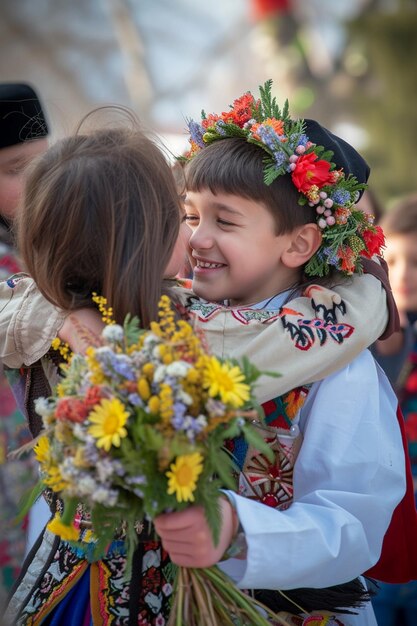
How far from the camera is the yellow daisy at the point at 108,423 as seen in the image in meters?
1.76

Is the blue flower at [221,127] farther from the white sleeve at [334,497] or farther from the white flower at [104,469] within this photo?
the white flower at [104,469]

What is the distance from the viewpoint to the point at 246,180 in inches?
101

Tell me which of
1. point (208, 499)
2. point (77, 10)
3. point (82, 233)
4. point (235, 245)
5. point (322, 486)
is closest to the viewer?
point (208, 499)

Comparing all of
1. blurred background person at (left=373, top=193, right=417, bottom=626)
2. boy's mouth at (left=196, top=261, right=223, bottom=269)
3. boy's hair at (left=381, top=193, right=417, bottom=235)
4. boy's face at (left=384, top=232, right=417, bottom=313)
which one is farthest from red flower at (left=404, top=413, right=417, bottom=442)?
boy's mouth at (left=196, top=261, right=223, bottom=269)

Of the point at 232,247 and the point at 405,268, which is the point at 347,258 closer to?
the point at 232,247

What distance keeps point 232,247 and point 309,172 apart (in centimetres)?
32

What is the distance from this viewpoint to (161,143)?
7.77ft

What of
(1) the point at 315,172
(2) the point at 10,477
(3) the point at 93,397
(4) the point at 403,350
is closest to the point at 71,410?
(3) the point at 93,397

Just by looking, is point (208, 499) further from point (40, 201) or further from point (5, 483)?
point (5, 483)

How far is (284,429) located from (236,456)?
16cm

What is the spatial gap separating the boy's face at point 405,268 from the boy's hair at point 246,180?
100 inches

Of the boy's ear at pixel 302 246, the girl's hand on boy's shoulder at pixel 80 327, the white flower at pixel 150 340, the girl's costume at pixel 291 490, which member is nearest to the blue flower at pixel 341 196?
the boy's ear at pixel 302 246

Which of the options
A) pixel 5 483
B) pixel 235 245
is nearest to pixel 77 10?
pixel 5 483

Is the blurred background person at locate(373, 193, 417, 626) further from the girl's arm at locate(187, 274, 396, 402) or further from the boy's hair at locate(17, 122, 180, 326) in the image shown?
the boy's hair at locate(17, 122, 180, 326)
